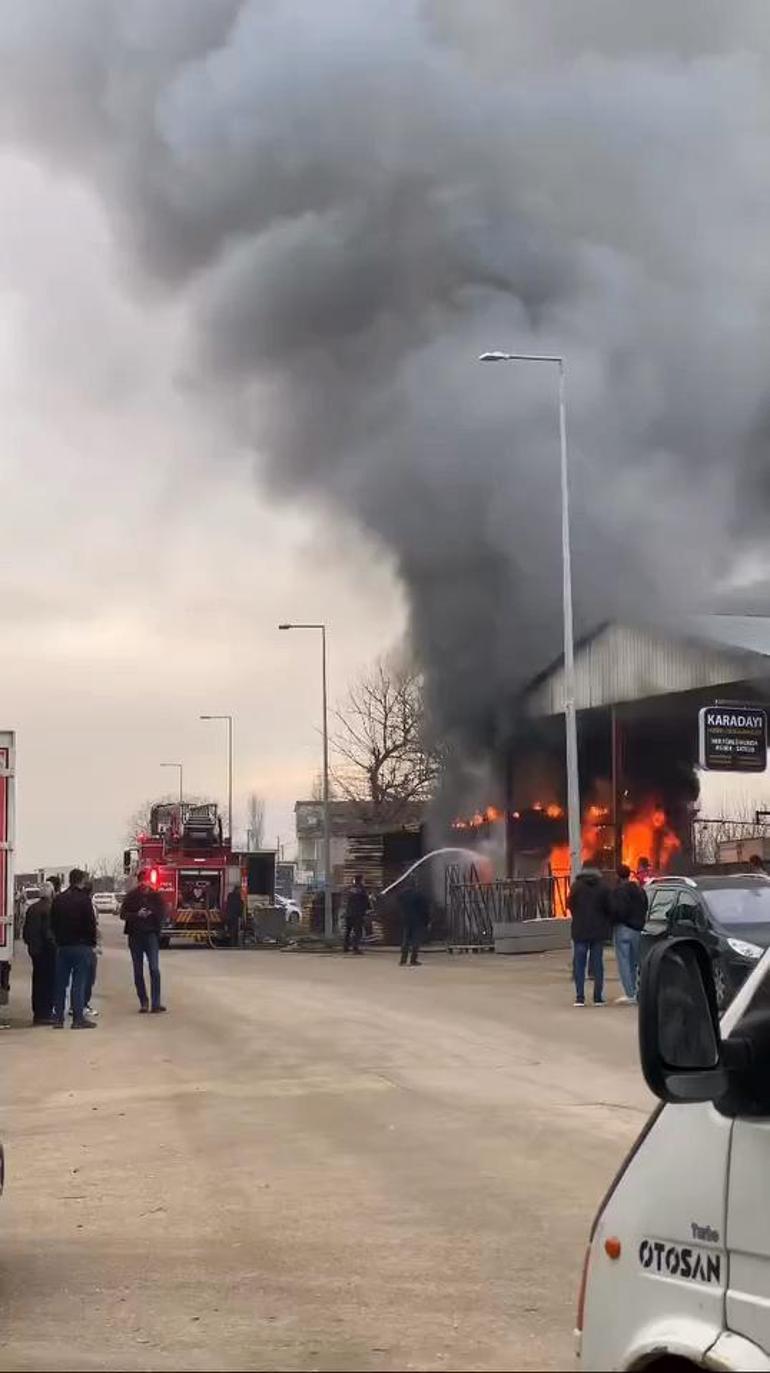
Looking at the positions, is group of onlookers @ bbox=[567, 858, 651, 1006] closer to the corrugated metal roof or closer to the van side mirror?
the van side mirror

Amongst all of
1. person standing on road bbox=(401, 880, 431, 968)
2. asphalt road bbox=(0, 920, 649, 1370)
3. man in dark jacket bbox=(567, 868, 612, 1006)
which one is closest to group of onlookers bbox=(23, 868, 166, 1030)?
asphalt road bbox=(0, 920, 649, 1370)

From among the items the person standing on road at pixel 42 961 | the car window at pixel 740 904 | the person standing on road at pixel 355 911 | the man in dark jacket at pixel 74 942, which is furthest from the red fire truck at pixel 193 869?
the car window at pixel 740 904

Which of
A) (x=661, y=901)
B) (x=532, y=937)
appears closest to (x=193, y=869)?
(x=532, y=937)

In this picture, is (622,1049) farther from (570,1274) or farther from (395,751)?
(395,751)

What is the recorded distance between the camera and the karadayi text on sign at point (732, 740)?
2406 centimetres

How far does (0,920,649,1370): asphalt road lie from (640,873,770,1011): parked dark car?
1.02 metres

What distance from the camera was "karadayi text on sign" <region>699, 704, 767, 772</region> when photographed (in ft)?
78.9

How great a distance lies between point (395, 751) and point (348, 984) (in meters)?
32.3

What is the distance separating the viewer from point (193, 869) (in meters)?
33.4

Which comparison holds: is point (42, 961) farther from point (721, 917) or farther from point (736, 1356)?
point (736, 1356)

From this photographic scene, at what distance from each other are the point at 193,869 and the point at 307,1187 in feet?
87.6

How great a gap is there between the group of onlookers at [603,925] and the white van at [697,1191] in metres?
12.6

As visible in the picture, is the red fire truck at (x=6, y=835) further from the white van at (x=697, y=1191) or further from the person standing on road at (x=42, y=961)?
the white van at (x=697, y=1191)

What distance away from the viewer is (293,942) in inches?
1359
